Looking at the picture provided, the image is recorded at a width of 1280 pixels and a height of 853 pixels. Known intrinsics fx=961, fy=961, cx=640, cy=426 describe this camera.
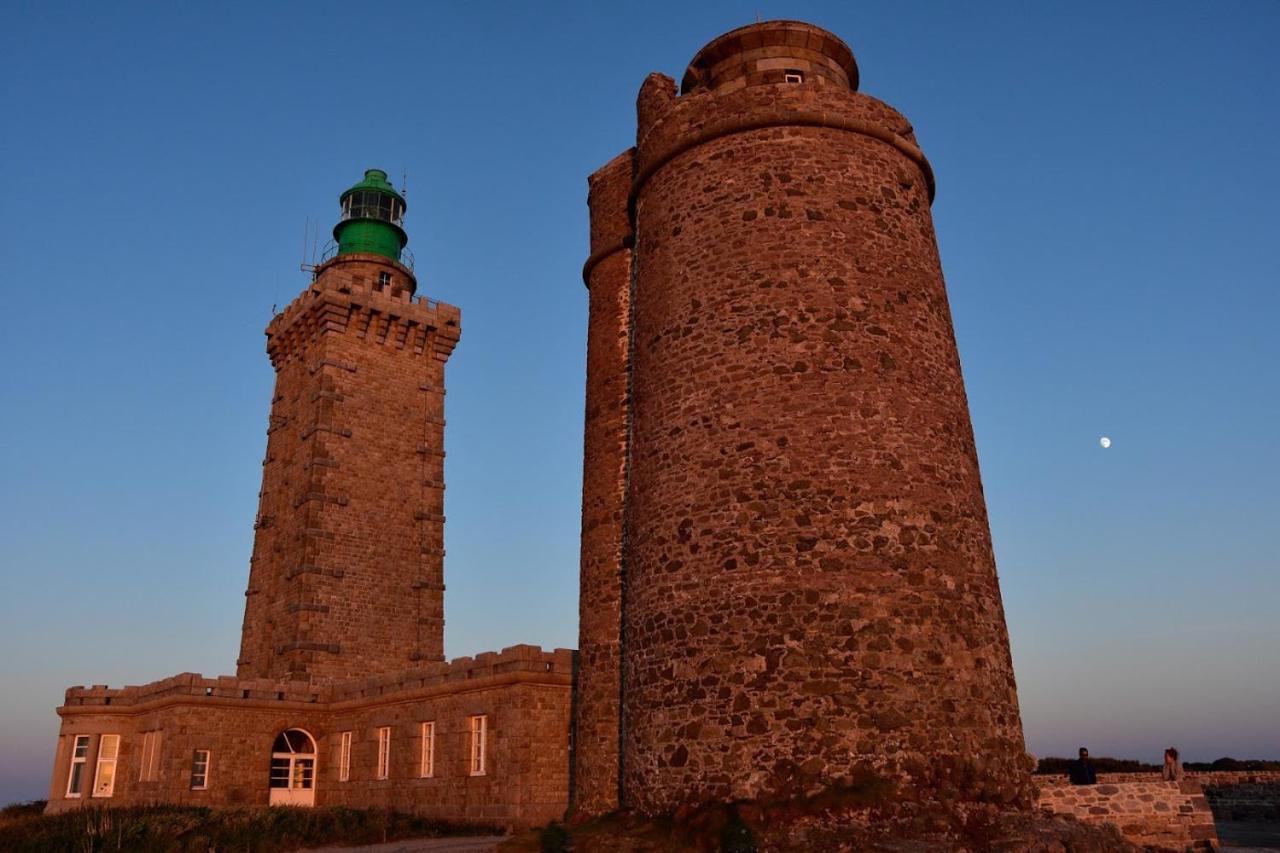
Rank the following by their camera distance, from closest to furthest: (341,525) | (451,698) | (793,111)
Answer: (793,111) → (451,698) → (341,525)

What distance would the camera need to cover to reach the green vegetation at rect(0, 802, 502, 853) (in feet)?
49.9

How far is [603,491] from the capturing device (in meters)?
16.3

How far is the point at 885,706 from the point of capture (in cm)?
1048

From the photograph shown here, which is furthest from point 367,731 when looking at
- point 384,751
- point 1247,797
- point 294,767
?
point 1247,797

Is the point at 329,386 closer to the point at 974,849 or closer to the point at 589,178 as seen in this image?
the point at 589,178

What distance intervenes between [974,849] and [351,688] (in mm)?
18592

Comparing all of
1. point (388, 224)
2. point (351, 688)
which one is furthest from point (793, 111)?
point (388, 224)

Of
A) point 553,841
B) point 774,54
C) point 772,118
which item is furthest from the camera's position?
point 774,54

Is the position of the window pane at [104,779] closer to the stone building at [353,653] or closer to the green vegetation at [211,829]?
the stone building at [353,653]

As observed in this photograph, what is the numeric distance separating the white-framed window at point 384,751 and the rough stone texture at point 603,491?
753 centimetres

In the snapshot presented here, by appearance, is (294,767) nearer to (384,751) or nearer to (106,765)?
(384,751)

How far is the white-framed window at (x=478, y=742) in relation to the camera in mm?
19406

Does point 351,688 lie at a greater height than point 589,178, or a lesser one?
lesser

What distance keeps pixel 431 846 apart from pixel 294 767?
985 cm
